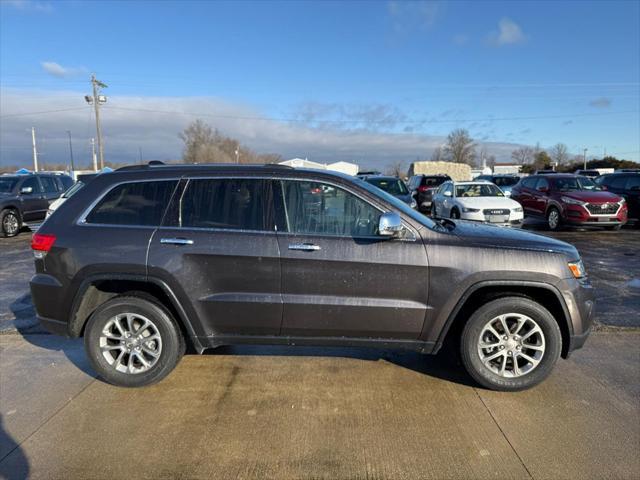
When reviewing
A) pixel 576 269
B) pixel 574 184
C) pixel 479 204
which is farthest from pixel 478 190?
pixel 576 269

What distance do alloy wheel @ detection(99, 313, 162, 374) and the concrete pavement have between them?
231 millimetres

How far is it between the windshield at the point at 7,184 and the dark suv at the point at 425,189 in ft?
49.9

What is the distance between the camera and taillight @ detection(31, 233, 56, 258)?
13.0ft

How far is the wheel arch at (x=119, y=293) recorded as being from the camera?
383 centimetres

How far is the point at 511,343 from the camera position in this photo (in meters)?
3.79

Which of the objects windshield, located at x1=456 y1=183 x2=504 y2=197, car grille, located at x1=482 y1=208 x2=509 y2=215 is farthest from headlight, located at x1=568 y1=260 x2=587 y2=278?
windshield, located at x1=456 y1=183 x2=504 y2=197

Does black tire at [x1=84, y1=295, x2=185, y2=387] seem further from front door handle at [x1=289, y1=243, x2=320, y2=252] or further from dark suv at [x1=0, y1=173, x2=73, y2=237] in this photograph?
dark suv at [x1=0, y1=173, x2=73, y2=237]

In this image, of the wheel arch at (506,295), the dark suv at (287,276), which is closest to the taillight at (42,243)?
the dark suv at (287,276)

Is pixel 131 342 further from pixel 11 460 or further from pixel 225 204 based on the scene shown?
pixel 225 204

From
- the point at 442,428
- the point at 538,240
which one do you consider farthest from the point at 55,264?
the point at 538,240

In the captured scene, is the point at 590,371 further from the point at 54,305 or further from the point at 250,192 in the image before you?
the point at 54,305

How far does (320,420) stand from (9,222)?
1393cm

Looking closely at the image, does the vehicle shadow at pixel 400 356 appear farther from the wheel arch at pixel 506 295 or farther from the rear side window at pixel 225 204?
the rear side window at pixel 225 204

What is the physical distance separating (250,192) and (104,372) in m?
2.00
